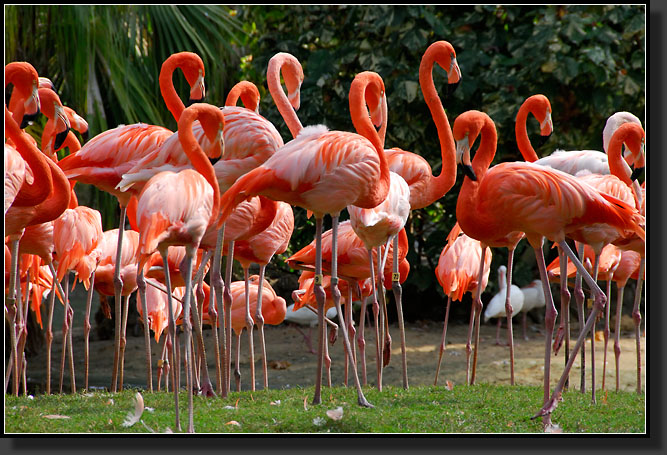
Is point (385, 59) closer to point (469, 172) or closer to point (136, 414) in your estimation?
point (469, 172)

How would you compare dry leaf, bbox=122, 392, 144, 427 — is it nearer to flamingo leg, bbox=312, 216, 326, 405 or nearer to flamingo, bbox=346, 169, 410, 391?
flamingo leg, bbox=312, 216, 326, 405

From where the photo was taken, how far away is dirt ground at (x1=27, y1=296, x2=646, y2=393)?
20.7ft

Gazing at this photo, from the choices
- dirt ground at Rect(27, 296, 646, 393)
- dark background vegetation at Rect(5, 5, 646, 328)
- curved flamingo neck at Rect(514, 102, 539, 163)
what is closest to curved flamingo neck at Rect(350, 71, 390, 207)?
curved flamingo neck at Rect(514, 102, 539, 163)

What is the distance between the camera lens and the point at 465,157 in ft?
12.6

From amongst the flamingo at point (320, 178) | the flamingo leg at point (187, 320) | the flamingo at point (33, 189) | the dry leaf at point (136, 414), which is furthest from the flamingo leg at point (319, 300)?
the flamingo at point (33, 189)

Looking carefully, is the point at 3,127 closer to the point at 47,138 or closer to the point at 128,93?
the point at 47,138

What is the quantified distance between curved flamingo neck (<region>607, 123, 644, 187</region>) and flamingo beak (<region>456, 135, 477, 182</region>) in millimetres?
973

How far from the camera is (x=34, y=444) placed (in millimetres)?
2939

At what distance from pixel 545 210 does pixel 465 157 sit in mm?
558

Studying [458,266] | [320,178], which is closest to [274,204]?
[320,178]

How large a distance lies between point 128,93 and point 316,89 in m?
1.77

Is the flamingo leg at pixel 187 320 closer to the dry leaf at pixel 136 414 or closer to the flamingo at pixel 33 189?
the dry leaf at pixel 136 414

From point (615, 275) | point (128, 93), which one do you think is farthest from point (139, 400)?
point (128, 93)

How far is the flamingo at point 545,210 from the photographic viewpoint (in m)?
3.41
